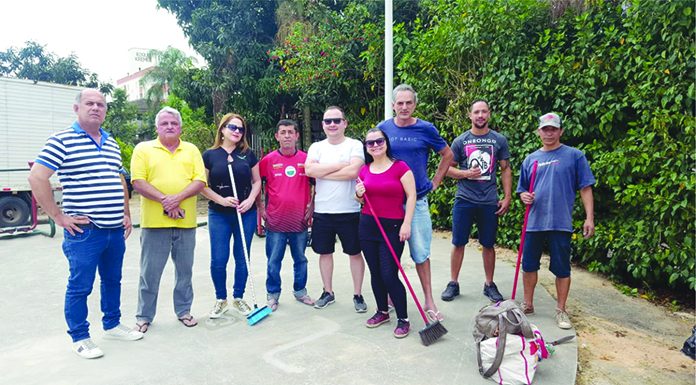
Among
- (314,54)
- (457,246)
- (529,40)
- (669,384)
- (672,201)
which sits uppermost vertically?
(314,54)

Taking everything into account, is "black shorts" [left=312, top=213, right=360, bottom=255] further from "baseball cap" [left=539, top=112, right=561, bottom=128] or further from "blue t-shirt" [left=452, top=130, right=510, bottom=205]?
"baseball cap" [left=539, top=112, right=561, bottom=128]

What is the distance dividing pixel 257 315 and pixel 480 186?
2.24 m

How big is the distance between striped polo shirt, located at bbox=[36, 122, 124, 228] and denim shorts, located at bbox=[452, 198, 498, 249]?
283cm

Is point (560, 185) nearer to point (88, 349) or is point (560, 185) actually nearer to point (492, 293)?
point (492, 293)

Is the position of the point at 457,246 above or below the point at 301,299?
above

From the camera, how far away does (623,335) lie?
3.62 meters

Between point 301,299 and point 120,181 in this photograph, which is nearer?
point 120,181

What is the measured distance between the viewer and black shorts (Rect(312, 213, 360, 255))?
12.8 ft

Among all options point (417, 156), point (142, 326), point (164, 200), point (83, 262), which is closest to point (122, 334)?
point (142, 326)

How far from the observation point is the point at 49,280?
5445mm

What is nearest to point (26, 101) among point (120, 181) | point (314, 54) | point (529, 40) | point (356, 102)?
point (314, 54)

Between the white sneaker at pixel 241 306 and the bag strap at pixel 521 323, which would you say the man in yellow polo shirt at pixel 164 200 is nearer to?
the white sneaker at pixel 241 306

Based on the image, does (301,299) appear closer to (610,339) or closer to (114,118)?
(610,339)

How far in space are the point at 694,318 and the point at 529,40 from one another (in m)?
3.53
